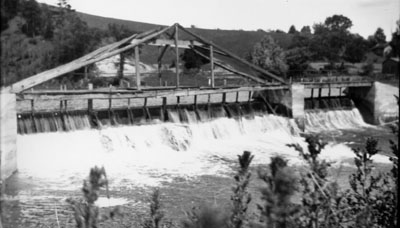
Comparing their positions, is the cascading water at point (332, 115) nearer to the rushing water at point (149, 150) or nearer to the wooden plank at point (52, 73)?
the rushing water at point (149, 150)

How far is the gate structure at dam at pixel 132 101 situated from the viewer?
16656 mm

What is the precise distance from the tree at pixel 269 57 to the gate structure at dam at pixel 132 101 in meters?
16.4

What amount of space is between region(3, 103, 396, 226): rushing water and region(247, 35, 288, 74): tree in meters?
26.3

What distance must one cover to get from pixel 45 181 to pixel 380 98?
25900mm

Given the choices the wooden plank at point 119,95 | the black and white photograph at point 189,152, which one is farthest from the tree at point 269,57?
the wooden plank at point 119,95

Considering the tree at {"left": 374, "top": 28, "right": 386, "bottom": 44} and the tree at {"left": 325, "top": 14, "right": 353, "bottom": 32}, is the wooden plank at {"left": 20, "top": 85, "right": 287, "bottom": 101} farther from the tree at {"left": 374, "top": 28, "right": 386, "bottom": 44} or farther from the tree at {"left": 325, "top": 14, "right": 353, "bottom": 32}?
the tree at {"left": 325, "top": 14, "right": 353, "bottom": 32}

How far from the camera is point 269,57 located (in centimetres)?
5438

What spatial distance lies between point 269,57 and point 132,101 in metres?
26.5

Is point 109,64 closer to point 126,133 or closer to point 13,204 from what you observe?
point 126,133

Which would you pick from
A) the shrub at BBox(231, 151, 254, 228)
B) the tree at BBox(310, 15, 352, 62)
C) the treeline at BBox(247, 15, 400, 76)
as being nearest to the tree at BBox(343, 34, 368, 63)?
the treeline at BBox(247, 15, 400, 76)

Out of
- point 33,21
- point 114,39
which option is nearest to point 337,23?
point 114,39

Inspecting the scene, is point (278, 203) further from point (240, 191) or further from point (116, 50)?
point (116, 50)

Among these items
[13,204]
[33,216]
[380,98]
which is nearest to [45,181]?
[13,204]

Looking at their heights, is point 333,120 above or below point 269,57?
below
